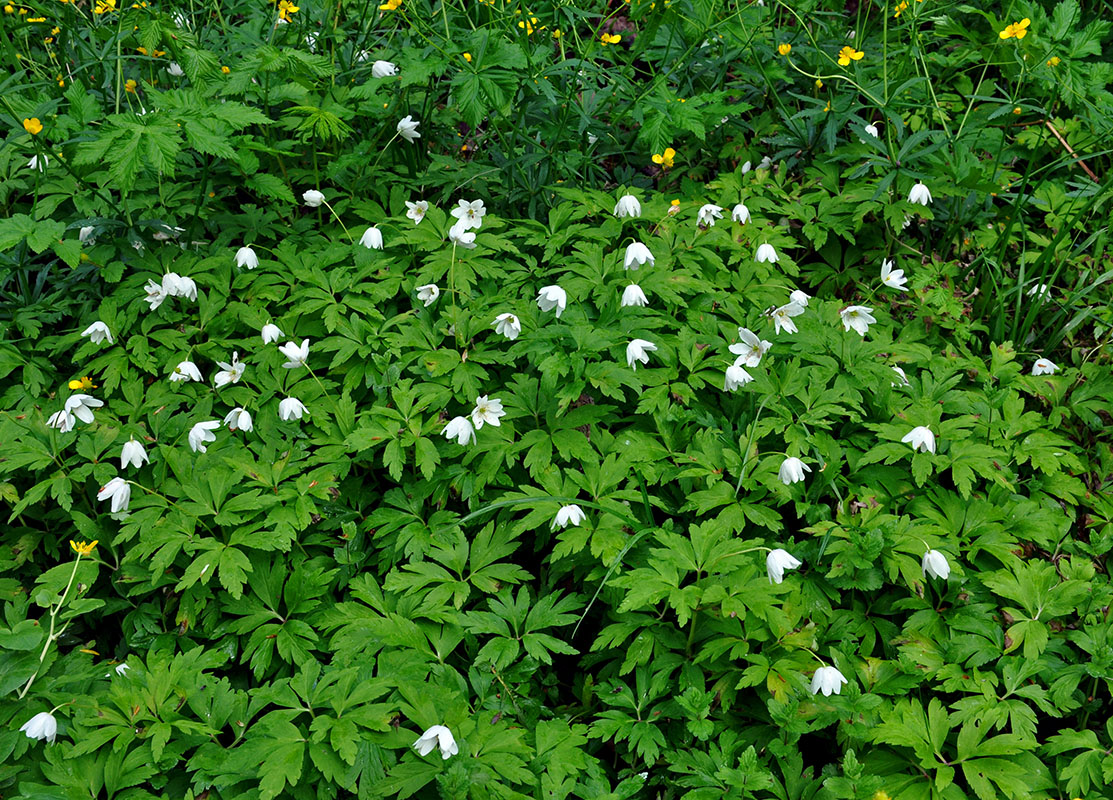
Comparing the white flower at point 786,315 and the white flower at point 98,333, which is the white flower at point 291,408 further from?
the white flower at point 786,315

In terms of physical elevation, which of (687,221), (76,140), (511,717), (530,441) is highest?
(76,140)

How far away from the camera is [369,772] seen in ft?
6.86

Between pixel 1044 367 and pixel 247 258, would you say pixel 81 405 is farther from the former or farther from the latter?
pixel 1044 367

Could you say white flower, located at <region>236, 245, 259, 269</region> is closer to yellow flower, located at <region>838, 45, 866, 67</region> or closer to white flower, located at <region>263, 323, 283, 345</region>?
white flower, located at <region>263, 323, 283, 345</region>

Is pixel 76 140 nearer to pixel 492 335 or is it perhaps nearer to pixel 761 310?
pixel 492 335

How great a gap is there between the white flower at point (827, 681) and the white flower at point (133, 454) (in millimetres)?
2182

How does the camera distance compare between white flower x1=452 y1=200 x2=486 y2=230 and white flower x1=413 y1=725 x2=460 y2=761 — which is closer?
white flower x1=413 y1=725 x2=460 y2=761

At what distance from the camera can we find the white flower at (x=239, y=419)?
9.25ft

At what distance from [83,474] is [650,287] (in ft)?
6.80

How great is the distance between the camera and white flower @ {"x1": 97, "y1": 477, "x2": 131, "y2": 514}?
254cm

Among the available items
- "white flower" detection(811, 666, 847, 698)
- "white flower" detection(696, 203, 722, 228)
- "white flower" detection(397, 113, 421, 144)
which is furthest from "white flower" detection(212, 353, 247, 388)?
"white flower" detection(811, 666, 847, 698)

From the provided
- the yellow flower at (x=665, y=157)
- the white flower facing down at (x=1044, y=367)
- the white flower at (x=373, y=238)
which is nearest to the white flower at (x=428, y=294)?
the white flower at (x=373, y=238)

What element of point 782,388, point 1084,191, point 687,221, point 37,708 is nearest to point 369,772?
point 37,708

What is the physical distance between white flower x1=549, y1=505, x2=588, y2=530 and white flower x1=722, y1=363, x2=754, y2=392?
0.70 m
